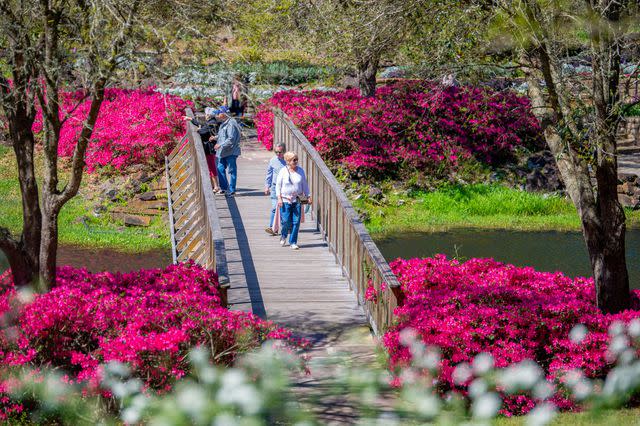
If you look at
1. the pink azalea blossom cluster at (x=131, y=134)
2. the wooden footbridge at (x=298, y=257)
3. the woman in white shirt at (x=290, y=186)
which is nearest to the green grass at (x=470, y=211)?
the wooden footbridge at (x=298, y=257)

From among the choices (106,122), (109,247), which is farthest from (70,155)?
(109,247)

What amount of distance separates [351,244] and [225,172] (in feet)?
19.5

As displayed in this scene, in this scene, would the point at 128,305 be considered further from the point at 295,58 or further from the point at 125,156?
the point at 295,58

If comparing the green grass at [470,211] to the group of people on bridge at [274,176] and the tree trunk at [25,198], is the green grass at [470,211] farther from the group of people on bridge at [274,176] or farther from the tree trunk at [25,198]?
the tree trunk at [25,198]

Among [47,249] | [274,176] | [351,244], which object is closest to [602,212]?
[351,244]

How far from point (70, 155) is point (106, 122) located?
158 cm

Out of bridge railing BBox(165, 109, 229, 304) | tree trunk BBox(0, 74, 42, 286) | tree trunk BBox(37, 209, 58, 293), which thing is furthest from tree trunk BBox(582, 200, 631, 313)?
tree trunk BBox(0, 74, 42, 286)

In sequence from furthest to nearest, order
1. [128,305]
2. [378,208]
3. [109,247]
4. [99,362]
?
[378,208] → [109,247] → [128,305] → [99,362]

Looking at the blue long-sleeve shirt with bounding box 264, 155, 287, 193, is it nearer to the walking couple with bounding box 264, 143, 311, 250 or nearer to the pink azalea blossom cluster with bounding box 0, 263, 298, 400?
the walking couple with bounding box 264, 143, 311, 250

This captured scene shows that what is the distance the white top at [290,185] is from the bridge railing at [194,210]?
1.03 metres

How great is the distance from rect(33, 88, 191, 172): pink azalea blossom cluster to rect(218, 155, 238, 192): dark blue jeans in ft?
15.5

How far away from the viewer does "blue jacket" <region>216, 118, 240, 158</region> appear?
54.4 feet

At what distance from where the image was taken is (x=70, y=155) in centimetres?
2522

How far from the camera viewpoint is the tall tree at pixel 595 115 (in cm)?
923
